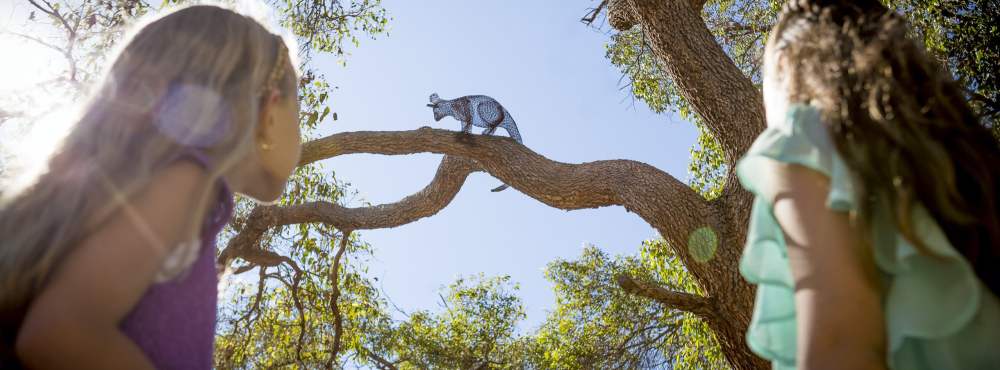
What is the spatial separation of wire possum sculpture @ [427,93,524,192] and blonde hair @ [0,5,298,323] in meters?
4.37

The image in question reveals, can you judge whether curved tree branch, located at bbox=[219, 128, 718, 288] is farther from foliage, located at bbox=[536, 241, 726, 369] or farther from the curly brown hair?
the curly brown hair

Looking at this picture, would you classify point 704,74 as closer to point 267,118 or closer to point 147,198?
point 267,118

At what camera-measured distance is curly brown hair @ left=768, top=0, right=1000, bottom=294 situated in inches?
41.0

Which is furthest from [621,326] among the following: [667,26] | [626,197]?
[667,26]

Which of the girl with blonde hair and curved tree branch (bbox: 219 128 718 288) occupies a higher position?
curved tree branch (bbox: 219 128 718 288)

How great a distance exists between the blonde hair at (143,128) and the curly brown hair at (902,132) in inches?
35.1

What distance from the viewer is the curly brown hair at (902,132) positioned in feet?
3.42

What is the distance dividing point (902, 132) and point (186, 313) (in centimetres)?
114

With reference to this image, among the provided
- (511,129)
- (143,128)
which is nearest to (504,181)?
(511,129)

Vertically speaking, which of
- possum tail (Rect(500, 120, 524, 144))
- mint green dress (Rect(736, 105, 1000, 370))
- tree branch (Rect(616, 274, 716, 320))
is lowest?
mint green dress (Rect(736, 105, 1000, 370))

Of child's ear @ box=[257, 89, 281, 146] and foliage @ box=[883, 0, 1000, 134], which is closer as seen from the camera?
child's ear @ box=[257, 89, 281, 146]

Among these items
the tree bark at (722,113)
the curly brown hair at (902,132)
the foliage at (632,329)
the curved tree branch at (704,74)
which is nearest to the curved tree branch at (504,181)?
the tree bark at (722,113)

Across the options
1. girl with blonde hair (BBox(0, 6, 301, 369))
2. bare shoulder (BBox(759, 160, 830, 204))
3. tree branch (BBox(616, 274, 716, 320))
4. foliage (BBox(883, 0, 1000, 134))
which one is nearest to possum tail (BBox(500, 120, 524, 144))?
tree branch (BBox(616, 274, 716, 320))

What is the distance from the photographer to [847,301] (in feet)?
3.29
